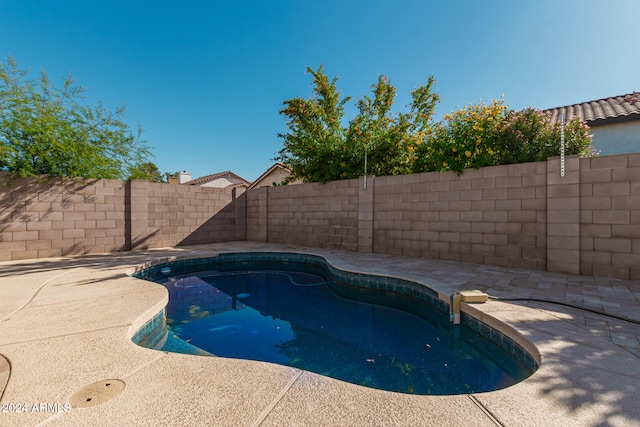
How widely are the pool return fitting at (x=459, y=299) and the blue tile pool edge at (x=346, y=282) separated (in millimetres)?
83

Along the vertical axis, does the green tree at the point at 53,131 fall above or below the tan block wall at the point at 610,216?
above

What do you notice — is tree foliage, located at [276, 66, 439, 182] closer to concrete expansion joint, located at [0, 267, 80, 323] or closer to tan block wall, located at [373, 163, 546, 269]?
tan block wall, located at [373, 163, 546, 269]

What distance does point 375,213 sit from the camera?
784 centimetres

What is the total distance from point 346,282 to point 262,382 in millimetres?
3855

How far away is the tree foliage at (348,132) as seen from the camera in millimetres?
8438

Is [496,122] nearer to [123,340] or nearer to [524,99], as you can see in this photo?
[524,99]

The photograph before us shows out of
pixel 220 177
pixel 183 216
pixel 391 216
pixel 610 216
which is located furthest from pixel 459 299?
pixel 220 177

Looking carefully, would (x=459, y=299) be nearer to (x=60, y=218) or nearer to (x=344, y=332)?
(x=344, y=332)

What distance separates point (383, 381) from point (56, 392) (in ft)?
8.09

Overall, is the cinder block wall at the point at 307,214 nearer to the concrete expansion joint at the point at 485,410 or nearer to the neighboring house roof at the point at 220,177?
the concrete expansion joint at the point at 485,410

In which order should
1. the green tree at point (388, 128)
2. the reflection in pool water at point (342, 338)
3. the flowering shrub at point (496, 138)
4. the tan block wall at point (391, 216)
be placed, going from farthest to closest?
1. the green tree at point (388, 128)
2. the flowering shrub at point (496, 138)
3. the tan block wall at point (391, 216)
4. the reflection in pool water at point (342, 338)

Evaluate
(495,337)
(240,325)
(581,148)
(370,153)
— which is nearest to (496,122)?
(581,148)

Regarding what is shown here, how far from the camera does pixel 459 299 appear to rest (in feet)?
11.6

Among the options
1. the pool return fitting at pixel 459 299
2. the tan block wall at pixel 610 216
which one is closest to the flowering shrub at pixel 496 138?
the tan block wall at pixel 610 216
